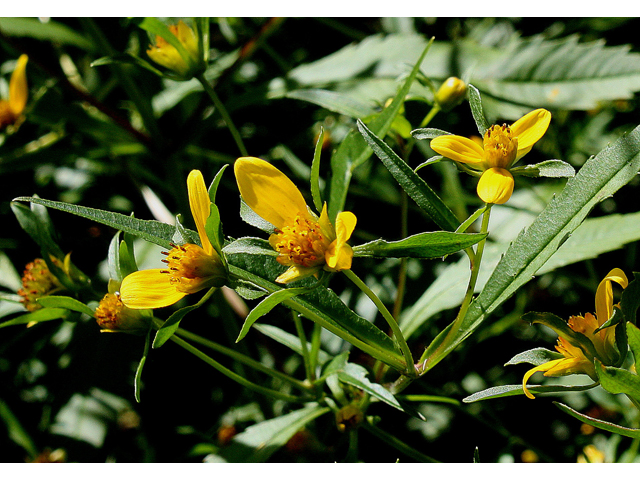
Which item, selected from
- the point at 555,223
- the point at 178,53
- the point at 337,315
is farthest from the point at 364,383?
the point at 178,53

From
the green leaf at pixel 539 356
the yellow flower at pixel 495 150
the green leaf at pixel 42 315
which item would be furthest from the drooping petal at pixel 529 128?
the green leaf at pixel 42 315

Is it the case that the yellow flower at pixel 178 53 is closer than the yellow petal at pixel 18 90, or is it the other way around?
the yellow flower at pixel 178 53

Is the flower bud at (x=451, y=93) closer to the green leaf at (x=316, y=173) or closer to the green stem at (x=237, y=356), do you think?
the green leaf at (x=316, y=173)

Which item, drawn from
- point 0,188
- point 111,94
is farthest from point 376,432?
point 111,94

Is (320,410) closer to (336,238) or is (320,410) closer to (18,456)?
(336,238)

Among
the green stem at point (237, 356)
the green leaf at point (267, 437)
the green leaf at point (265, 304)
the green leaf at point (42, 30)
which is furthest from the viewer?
the green leaf at point (42, 30)

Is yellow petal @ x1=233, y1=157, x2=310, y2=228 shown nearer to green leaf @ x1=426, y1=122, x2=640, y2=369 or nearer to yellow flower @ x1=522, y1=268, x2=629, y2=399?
green leaf @ x1=426, y1=122, x2=640, y2=369
